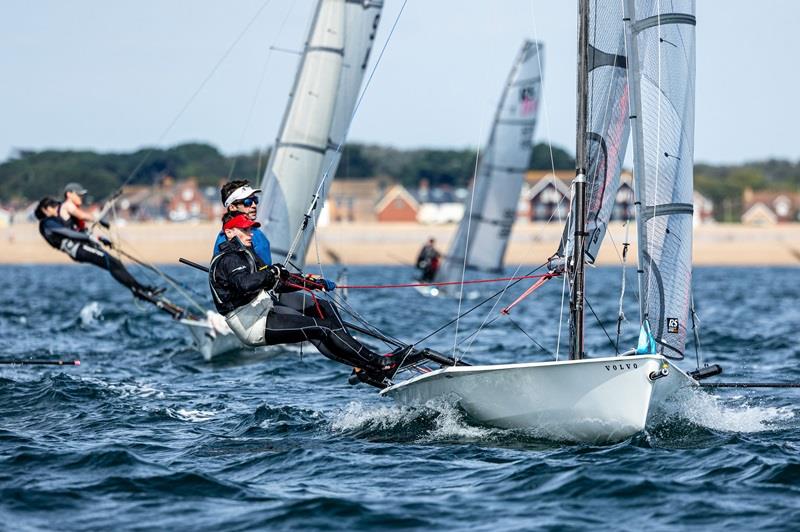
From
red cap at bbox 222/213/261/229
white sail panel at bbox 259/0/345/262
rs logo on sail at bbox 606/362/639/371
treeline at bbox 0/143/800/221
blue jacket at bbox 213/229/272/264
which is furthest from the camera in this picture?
treeline at bbox 0/143/800/221

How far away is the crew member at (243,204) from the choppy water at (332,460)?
1.50 meters

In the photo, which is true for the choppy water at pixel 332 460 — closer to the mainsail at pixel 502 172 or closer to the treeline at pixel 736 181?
the mainsail at pixel 502 172

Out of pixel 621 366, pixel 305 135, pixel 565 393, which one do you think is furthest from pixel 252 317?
pixel 305 135

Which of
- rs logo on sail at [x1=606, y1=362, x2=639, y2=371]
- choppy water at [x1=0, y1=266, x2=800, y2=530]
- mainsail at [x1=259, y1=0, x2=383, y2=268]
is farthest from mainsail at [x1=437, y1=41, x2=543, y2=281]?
rs logo on sail at [x1=606, y1=362, x2=639, y2=371]

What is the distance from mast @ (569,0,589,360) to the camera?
9.58 meters

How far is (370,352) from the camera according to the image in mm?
10055

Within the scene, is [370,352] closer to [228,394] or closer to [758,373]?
[228,394]

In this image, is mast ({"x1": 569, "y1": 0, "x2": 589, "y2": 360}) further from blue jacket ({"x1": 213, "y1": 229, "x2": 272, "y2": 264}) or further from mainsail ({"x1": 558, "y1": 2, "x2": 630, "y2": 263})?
blue jacket ({"x1": 213, "y1": 229, "x2": 272, "y2": 264})

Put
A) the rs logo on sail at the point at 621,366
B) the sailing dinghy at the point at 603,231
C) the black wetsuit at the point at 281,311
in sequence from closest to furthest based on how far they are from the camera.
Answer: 1. the rs logo on sail at the point at 621,366
2. the sailing dinghy at the point at 603,231
3. the black wetsuit at the point at 281,311

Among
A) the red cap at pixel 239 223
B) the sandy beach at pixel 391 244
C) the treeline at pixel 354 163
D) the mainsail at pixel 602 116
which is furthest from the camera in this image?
the treeline at pixel 354 163

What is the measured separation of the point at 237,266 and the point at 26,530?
10.1 ft

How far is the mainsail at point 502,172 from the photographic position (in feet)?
95.0

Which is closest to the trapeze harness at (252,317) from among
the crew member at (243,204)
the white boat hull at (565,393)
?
the crew member at (243,204)

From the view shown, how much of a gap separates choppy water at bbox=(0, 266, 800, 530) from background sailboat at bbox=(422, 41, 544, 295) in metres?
14.8
